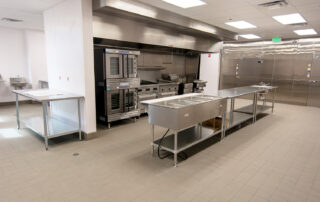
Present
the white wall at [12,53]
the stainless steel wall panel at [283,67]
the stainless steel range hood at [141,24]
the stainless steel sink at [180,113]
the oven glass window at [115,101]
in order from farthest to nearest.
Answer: the stainless steel wall panel at [283,67], the white wall at [12,53], the oven glass window at [115,101], the stainless steel range hood at [141,24], the stainless steel sink at [180,113]

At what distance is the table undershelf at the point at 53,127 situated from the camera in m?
3.22

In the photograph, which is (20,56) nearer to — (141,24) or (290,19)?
(141,24)

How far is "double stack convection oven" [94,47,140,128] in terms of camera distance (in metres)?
3.92

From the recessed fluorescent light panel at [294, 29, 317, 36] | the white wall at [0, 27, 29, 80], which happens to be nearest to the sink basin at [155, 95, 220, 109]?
the recessed fluorescent light panel at [294, 29, 317, 36]

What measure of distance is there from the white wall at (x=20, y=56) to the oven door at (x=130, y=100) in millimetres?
4131

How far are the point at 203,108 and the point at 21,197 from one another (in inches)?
93.1

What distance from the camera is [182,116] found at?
8.25 ft

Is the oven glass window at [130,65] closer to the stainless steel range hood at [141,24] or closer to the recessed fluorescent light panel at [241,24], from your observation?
the stainless steel range hood at [141,24]

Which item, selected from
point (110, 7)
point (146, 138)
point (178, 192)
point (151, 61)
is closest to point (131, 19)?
point (110, 7)

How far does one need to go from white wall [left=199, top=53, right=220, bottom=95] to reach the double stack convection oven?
13.8 feet

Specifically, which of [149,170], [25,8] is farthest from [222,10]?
[25,8]

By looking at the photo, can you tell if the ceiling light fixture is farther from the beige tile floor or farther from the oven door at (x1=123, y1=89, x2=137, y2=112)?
the beige tile floor

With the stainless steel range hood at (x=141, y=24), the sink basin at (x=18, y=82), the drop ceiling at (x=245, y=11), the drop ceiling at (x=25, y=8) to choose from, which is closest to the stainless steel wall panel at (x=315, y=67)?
the drop ceiling at (x=245, y=11)

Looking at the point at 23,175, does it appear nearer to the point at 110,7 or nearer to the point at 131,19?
the point at 110,7
